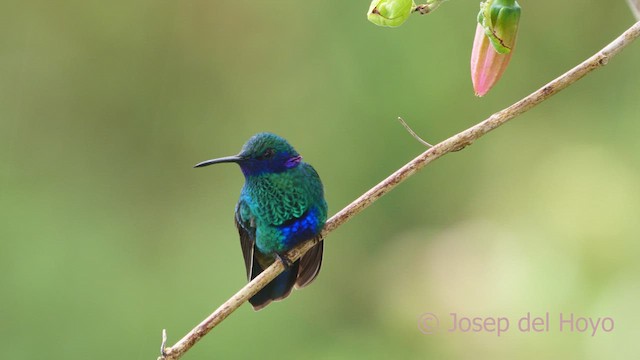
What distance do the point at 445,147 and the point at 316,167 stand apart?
1.49m

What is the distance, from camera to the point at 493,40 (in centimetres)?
79

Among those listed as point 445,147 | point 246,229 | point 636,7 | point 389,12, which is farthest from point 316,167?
point 636,7

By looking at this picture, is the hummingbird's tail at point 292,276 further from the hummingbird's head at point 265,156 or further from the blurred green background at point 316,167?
the blurred green background at point 316,167

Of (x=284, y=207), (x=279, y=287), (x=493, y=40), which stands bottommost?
(x=279, y=287)

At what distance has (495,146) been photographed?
7.68 ft

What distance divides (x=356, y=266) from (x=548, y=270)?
22.4 inches

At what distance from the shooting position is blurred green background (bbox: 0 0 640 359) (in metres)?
2.07

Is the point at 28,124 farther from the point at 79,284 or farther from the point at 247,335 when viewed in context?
the point at 247,335

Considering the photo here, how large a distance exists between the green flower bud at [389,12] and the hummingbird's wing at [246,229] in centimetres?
60

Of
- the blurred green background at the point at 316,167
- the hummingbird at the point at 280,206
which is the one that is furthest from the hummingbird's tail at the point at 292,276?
the blurred green background at the point at 316,167

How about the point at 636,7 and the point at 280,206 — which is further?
the point at 280,206

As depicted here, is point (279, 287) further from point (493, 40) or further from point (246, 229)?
point (493, 40)

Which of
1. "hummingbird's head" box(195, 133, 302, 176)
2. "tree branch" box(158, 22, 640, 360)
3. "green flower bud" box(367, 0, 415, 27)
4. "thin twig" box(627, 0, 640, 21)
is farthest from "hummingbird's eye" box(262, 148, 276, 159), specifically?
"thin twig" box(627, 0, 640, 21)

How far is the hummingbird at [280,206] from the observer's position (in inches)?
50.1
